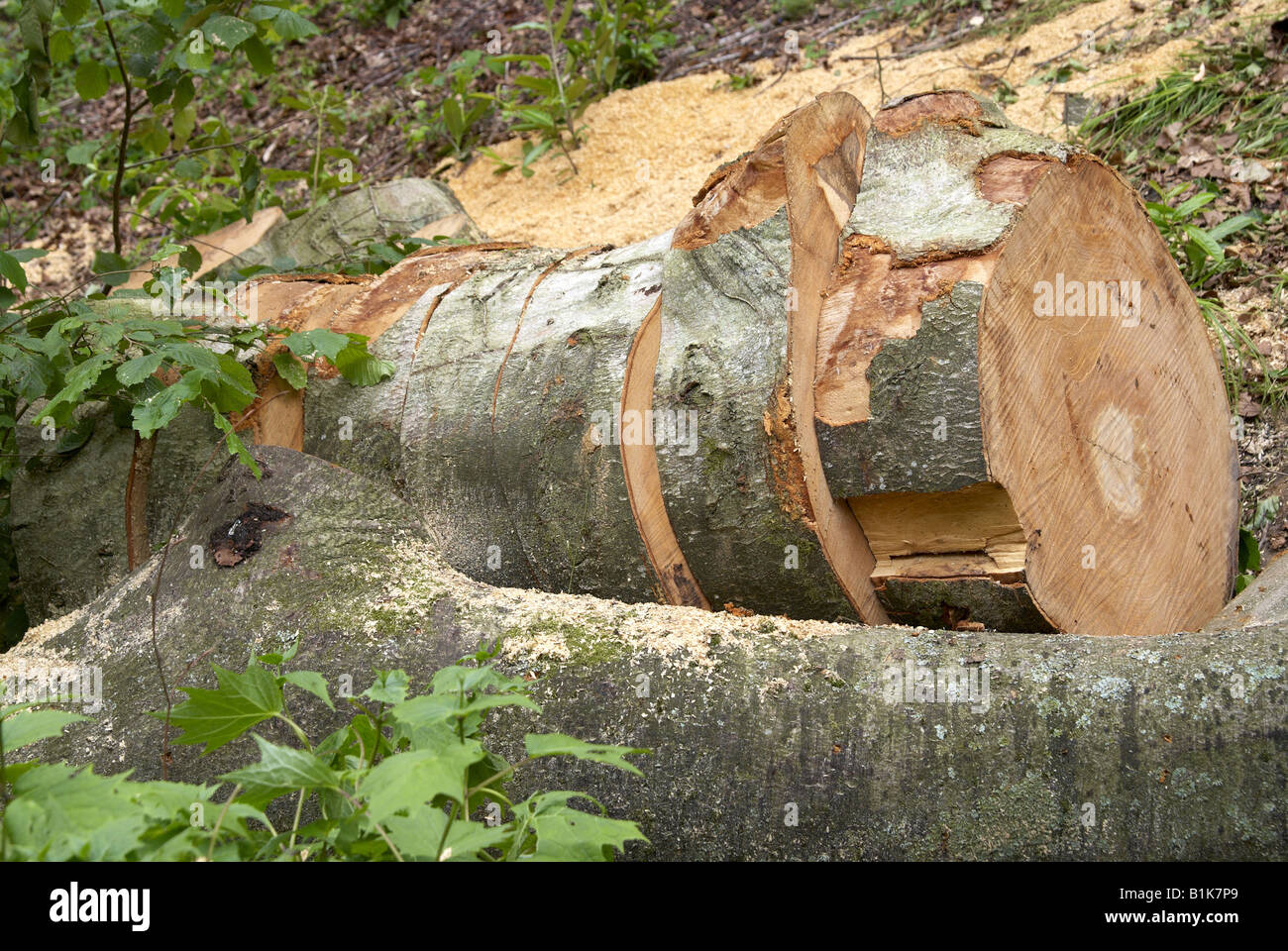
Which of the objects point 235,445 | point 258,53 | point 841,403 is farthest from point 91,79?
point 841,403

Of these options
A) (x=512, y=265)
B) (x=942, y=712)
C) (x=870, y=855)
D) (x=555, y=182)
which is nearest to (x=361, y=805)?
(x=870, y=855)

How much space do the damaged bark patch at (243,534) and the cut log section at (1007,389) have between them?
1.11 metres

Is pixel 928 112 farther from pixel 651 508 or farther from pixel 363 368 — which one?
pixel 363 368

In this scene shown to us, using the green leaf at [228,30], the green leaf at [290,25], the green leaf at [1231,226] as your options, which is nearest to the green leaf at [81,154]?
the green leaf at [228,30]

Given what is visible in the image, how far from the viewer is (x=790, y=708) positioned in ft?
5.46

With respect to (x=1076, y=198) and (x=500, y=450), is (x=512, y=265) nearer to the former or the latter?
(x=500, y=450)

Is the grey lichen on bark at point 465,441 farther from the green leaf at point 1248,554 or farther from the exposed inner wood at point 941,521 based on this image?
the green leaf at point 1248,554

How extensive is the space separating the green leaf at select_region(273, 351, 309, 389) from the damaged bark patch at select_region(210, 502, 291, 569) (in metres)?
0.39

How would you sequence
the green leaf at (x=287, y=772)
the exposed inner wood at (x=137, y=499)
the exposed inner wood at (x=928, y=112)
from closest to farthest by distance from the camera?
the green leaf at (x=287, y=772), the exposed inner wood at (x=928, y=112), the exposed inner wood at (x=137, y=499)

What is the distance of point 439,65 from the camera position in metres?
7.05

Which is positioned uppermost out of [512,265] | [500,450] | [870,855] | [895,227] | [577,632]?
[895,227]

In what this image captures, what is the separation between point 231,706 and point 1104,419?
1801 mm

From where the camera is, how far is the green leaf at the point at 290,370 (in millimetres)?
2467
